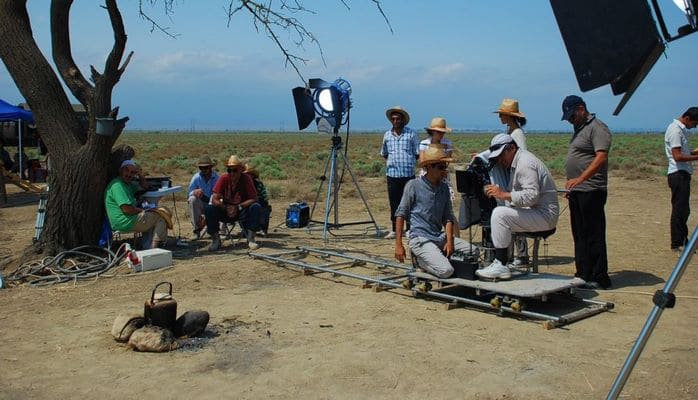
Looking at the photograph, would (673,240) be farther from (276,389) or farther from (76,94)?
(76,94)

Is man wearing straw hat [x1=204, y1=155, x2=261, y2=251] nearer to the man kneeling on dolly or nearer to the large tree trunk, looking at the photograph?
the large tree trunk

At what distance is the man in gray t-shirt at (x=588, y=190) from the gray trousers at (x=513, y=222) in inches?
17.8

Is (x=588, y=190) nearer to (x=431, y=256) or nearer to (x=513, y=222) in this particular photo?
(x=513, y=222)

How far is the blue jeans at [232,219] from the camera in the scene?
8727mm

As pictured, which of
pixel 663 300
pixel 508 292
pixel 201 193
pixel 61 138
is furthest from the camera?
pixel 201 193

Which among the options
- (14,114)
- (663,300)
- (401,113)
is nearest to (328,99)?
(401,113)

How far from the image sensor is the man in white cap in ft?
19.8

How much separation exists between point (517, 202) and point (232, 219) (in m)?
4.08

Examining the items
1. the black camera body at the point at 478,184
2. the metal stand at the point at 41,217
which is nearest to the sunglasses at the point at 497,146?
the black camera body at the point at 478,184

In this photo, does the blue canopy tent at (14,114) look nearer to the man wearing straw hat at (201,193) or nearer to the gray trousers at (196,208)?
the man wearing straw hat at (201,193)

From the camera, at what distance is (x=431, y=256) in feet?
20.1

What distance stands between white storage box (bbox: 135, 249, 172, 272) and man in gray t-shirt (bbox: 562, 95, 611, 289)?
4.34m

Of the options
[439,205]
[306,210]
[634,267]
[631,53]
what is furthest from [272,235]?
[631,53]

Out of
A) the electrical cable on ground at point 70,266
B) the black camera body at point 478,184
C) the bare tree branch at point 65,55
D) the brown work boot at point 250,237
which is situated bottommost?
the electrical cable on ground at point 70,266
